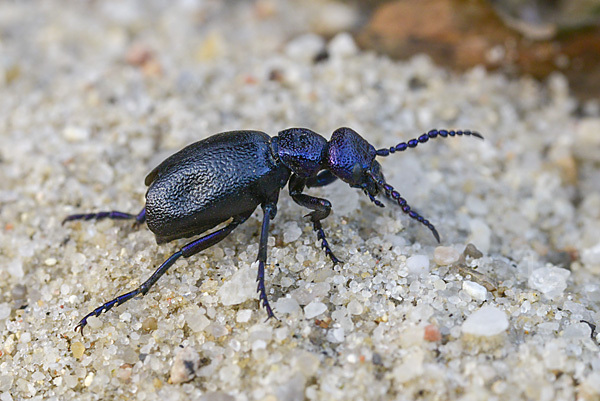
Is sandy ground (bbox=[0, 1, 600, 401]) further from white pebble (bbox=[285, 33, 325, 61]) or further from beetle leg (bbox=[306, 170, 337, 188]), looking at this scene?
beetle leg (bbox=[306, 170, 337, 188])

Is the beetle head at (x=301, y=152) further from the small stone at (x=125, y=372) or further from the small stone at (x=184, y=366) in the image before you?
the small stone at (x=125, y=372)

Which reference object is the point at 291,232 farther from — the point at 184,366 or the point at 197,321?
the point at 184,366

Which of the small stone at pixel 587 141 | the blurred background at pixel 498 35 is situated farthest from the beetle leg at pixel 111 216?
the small stone at pixel 587 141

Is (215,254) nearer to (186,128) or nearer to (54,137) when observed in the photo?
(186,128)

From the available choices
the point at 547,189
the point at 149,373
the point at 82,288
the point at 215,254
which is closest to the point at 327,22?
the point at 547,189

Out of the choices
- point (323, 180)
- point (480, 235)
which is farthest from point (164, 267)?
point (480, 235)

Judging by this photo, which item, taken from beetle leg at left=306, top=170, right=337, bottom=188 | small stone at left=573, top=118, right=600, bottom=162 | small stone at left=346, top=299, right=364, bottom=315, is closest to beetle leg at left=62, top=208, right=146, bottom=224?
beetle leg at left=306, top=170, right=337, bottom=188

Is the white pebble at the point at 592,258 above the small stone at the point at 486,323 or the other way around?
the other way around

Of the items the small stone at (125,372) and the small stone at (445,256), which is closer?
the small stone at (125,372)
